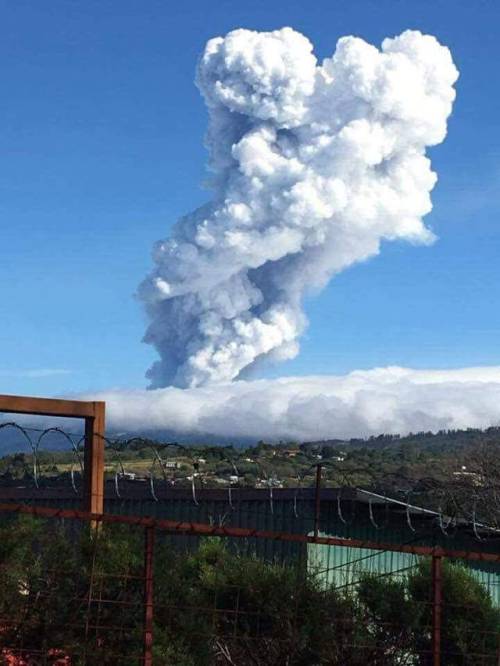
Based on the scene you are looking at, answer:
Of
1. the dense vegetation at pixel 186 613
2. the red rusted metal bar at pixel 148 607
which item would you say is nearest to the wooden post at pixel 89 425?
the dense vegetation at pixel 186 613

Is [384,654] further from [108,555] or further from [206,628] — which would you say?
[108,555]

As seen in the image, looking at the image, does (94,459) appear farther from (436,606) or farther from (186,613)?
(436,606)

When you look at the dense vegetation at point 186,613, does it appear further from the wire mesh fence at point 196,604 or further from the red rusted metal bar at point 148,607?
the red rusted metal bar at point 148,607

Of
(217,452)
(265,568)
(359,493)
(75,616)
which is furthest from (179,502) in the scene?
(75,616)

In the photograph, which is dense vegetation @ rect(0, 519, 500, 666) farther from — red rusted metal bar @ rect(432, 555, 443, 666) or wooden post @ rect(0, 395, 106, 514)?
wooden post @ rect(0, 395, 106, 514)

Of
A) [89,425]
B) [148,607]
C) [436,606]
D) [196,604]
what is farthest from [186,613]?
[89,425]

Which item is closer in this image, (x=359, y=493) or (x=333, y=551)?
(x=333, y=551)

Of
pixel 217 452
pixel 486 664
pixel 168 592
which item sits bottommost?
pixel 486 664
